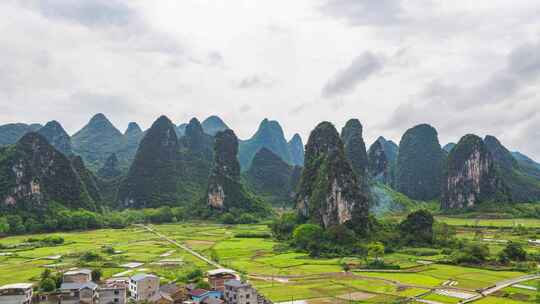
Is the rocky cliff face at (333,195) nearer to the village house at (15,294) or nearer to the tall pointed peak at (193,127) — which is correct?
the village house at (15,294)

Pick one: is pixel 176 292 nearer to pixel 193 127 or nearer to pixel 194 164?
pixel 194 164

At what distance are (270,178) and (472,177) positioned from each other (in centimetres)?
5226

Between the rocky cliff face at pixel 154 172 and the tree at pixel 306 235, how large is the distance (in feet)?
165

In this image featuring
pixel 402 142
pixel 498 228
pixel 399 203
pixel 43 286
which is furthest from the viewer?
pixel 402 142

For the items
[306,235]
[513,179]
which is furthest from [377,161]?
[306,235]

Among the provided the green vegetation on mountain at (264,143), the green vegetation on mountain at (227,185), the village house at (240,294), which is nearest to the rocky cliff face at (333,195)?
the green vegetation on mountain at (227,185)

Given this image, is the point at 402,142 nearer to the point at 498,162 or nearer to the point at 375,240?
the point at 498,162

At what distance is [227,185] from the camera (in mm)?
87750

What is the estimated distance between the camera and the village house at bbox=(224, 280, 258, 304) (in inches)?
1148

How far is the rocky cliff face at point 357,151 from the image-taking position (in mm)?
91562

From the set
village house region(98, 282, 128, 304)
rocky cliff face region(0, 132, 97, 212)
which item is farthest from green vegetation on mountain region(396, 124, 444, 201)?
village house region(98, 282, 128, 304)

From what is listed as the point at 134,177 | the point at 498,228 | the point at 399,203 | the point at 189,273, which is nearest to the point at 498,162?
the point at 399,203

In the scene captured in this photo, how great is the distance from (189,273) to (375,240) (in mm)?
23789

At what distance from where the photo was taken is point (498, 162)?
112 m
